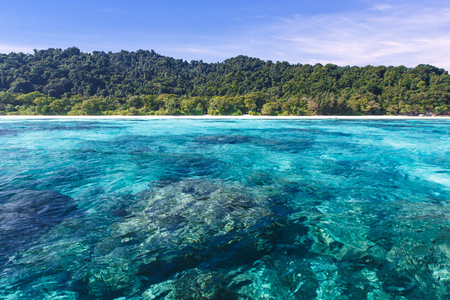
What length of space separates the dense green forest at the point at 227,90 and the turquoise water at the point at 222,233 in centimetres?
2920

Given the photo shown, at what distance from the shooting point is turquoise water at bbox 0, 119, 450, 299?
2.87 meters

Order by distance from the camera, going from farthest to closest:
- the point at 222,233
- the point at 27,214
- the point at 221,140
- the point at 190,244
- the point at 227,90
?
the point at 227,90 → the point at 221,140 → the point at 27,214 → the point at 222,233 → the point at 190,244

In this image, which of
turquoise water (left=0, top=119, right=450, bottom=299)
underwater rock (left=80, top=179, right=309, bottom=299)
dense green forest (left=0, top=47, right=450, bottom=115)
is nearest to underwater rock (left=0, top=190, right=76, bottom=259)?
turquoise water (left=0, top=119, right=450, bottom=299)

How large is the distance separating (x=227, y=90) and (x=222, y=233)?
188 ft

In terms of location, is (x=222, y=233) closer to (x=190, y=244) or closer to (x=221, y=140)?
(x=190, y=244)

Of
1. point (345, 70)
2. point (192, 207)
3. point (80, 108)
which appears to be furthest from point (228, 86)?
point (192, 207)

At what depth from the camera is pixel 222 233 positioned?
3918 mm

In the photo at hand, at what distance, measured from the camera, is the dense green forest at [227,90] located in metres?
36.0

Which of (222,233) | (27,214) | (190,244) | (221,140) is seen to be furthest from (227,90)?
(190,244)

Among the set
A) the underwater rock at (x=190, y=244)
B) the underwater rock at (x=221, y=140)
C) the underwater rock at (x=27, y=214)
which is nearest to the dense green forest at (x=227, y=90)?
the underwater rock at (x=221, y=140)

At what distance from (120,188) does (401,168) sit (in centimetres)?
941

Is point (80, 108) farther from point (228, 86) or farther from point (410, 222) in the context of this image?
point (410, 222)

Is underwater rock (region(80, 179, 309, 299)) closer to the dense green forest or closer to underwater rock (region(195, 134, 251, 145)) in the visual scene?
underwater rock (region(195, 134, 251, 145))

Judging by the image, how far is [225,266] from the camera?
10.5 feet
